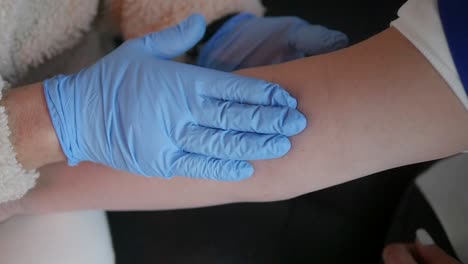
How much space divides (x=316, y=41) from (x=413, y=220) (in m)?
0.46

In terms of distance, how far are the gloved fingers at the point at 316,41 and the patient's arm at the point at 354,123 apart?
0.64 feet

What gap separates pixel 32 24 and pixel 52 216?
1.17 ft

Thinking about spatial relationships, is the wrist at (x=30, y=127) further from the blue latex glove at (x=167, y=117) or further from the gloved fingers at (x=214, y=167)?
the gloved fingers at (x=214, y=167)

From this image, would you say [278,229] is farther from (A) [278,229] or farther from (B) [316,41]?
(B) [316,41]

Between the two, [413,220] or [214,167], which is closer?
[214,167]

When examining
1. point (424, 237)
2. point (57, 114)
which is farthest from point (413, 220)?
point (57, 114)

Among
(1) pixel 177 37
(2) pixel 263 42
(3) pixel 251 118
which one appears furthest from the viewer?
(2) pixel 263 42

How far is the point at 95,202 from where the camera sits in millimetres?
883

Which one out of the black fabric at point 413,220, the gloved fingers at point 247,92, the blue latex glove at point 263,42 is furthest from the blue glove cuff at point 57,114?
the black fabric at point 413,220

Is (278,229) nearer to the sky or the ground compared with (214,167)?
nearer to the ground

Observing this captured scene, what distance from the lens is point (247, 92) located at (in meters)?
0.73

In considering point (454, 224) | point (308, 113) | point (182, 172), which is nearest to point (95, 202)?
point (182, 172)

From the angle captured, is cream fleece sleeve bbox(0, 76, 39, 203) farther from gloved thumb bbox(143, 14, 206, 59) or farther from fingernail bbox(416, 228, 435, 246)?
fingernail bbox(416, 228, 435, 246)

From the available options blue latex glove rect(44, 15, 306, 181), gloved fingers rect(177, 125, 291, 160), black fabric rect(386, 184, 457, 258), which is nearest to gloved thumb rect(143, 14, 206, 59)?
blue latex glove rect(44, 15, 306, 181)
